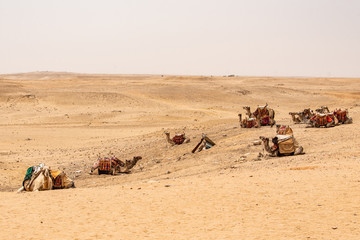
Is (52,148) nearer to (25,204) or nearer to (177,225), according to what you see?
(25,204)

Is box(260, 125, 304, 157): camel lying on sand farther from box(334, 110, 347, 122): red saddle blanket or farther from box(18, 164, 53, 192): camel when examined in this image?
box(18, 164, 53, 192): camel

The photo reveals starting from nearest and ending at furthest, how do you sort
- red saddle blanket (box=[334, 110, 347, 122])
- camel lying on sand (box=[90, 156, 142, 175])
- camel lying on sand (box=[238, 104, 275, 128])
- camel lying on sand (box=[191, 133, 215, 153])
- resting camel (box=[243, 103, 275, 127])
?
1. camel lying on sand (box=[90, 156, 142, 175])
2. camel lying on sand (box=[191, 133, 215, 153])
3. red saddle blanket (box=[334, 110, 347, 122])
4. camel lying on sand (box=[238, 104, 275, 128])
5. resting camel (box=[243, 103, 275, 127])

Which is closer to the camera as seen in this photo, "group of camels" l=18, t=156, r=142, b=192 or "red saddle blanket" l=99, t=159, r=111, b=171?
"group of camels" l=18, t=156, r=142, b=192

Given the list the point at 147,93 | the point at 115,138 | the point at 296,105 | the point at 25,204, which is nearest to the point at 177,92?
the point at 147,93

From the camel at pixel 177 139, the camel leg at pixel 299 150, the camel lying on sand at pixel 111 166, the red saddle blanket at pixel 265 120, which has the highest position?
the red saddle blanket at pixel 265 120

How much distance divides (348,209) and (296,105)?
42.9 metres

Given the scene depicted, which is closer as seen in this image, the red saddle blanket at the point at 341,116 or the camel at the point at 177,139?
the red saddle blanket at the point at 341,116

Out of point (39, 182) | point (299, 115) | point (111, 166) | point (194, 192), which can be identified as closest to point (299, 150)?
point (194, 192)

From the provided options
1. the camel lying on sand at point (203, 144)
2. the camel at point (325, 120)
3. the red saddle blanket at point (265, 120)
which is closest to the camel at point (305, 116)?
the red saddle blanket at point (265, 120)

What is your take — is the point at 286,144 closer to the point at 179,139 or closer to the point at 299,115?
the point at 179,139

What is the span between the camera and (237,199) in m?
9.43

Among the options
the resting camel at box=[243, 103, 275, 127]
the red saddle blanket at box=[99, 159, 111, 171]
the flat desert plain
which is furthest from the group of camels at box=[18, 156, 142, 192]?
the resting camel at box=[243, 103, 275, 127]

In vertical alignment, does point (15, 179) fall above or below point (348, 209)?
below

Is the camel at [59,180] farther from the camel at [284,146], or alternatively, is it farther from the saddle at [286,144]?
the saddle at [286,144]
